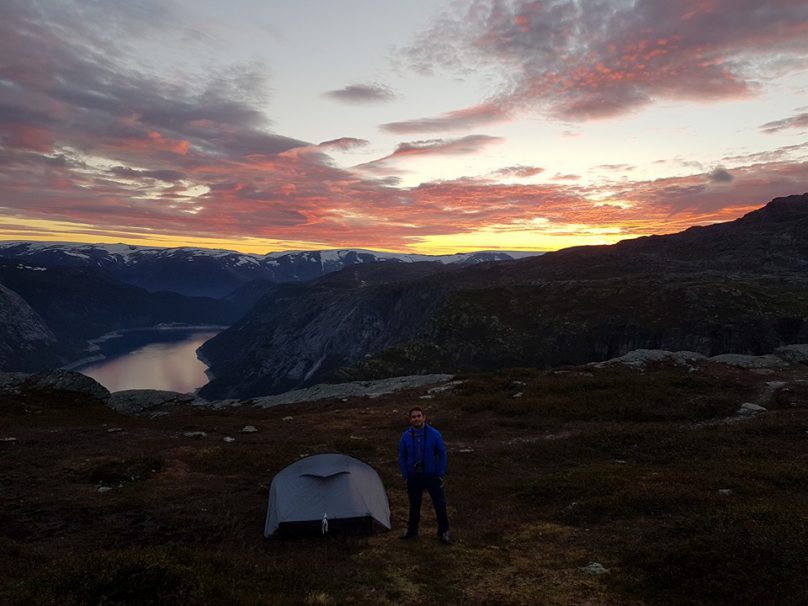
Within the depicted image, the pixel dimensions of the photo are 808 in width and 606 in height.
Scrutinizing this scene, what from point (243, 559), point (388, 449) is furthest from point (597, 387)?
point (243, 559)

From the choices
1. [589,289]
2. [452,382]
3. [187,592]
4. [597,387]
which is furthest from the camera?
[589,289]

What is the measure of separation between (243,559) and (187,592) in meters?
2.97

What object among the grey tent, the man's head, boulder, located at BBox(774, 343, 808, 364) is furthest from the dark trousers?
boulder, located at BBox(774, 343, 808, 364)

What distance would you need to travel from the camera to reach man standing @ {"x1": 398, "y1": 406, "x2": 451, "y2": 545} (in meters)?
13.0

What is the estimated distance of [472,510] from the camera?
52.9 ft

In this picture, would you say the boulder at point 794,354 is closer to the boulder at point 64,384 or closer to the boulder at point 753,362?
the boulder at point 753,362

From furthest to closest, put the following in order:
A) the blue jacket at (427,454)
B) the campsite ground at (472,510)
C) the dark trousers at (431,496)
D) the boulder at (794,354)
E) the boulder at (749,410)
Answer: the boulder at (794,354) → the boulder at (749,410) → the blue jacket at (427,454) → the dark trousers at (431,496) → the campsite ground at (472,510)

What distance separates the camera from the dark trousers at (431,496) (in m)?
13.0

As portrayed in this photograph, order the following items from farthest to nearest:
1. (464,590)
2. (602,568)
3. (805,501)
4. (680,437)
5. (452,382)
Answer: (452,382), (680,437), (805,501), (602,568), (464,590)

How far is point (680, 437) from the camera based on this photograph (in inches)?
875

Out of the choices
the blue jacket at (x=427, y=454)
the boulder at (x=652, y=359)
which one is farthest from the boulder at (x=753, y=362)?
the blue jacket at (x=427, y=454)

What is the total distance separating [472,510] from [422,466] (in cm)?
429

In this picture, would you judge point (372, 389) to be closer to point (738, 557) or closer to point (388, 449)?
point (388, 449)

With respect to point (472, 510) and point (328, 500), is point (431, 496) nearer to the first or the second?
point (328, 500)
